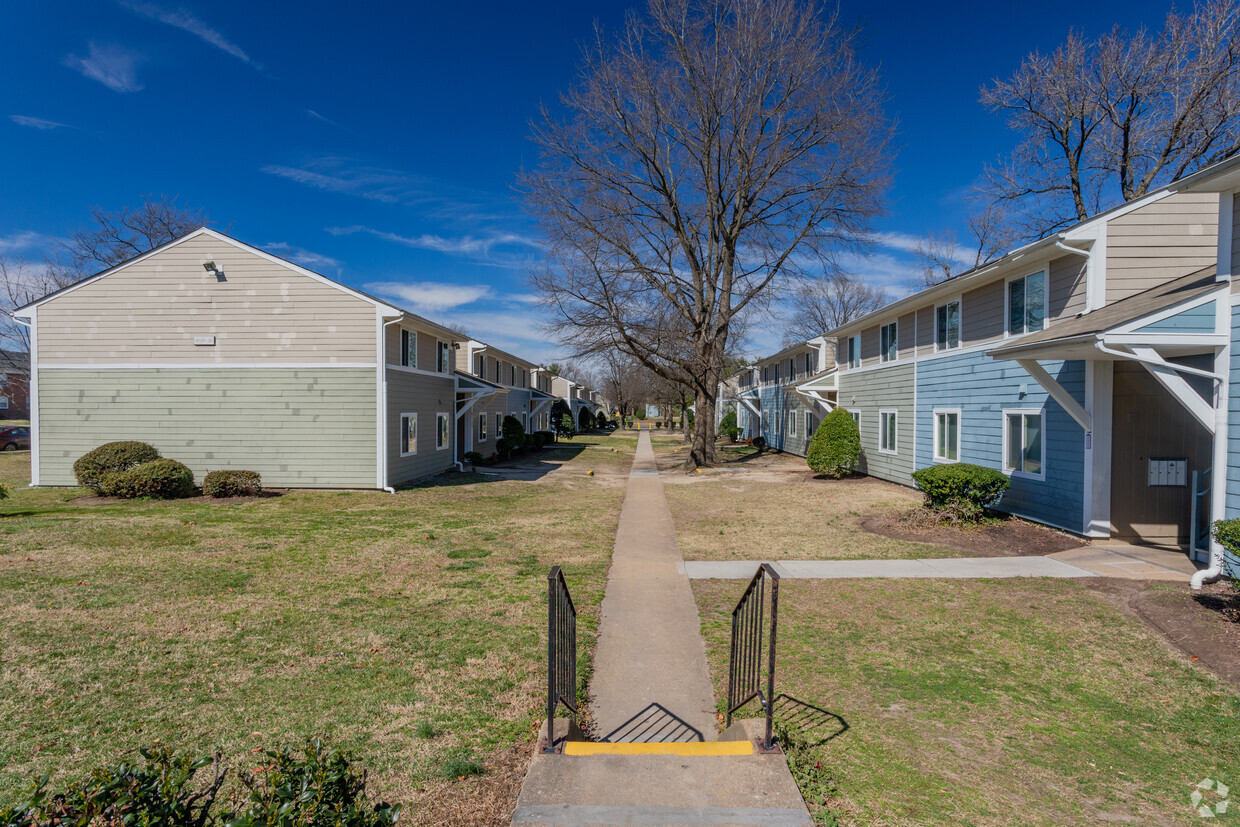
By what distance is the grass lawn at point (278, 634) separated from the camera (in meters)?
4.03

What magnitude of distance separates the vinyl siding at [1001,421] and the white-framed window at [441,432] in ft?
48.9

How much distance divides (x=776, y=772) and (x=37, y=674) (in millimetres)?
5828

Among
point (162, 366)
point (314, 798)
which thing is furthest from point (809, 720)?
point (162, 366)

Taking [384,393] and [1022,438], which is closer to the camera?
[1022,438]

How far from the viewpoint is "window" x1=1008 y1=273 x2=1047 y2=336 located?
37.0 feet

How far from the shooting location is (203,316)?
16.1 meters

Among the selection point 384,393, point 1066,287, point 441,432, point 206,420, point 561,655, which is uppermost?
point 1066,287

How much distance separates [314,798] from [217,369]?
17.4 m

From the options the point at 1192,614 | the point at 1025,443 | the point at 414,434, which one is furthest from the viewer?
the point at 414,434

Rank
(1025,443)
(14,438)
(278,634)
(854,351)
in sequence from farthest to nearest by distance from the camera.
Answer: (14,438) < (854,351) < (1025,443) < (278,634)

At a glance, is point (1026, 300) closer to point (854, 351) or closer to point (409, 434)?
point (854, 351)

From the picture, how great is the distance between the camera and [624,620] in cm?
662

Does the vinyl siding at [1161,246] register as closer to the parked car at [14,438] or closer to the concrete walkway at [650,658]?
the concrete walkway at [650,658]

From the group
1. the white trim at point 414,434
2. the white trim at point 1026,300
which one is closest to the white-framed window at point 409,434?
the white trim at point 414,434
